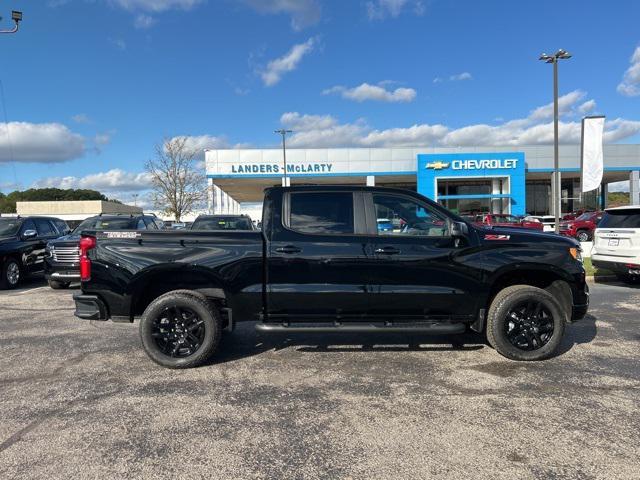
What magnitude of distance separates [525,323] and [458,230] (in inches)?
52.3

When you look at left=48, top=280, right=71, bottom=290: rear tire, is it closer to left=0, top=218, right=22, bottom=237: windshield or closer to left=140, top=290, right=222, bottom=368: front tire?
left=0, top=218, right=22, bottom=237: windshield

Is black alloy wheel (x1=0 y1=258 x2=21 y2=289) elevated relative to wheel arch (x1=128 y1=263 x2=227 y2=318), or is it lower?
lower

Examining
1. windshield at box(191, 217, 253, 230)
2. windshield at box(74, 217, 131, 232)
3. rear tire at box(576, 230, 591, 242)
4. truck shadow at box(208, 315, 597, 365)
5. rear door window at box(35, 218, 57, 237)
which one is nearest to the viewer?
truck shadow at box(208, 315, 597, 365)

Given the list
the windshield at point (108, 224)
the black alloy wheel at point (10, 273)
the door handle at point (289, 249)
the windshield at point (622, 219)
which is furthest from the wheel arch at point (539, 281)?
the black alloy wheel at point (10, 273)

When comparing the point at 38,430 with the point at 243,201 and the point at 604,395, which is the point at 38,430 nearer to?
the point at 604,395

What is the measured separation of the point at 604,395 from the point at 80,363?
18.0 ft

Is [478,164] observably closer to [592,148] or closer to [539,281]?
[592,148]

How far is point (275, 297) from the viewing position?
5.00 meters

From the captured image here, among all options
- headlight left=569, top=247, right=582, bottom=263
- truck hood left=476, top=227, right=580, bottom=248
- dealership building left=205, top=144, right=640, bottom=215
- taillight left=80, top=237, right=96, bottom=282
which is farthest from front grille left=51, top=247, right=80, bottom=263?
dealership building left=205, top=144, right=640, bottom=215

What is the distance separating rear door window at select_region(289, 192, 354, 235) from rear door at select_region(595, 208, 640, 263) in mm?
7476

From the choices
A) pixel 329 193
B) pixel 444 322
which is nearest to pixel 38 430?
pixel 329 193

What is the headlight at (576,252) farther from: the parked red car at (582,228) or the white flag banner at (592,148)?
the parked red car at (582,228)

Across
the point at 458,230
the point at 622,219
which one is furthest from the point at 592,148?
the point at 458,230

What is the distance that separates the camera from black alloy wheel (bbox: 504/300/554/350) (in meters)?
5.17
